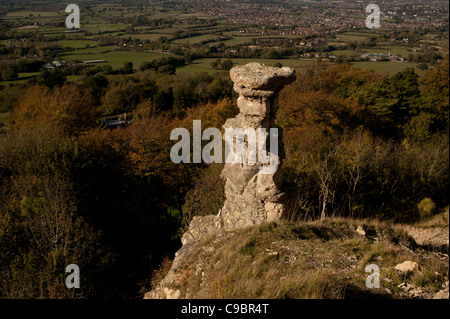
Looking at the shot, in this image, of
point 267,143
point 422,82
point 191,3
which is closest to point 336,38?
point 422,82

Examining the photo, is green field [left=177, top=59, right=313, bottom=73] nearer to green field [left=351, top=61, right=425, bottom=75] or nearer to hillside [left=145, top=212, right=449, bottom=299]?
green field [left=351, top=61, right=425, bottom=75]

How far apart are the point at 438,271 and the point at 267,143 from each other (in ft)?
15.3

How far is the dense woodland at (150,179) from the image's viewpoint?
11.7 meters

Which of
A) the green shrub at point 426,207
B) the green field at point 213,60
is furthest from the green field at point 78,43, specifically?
the green shrub at point 426,207

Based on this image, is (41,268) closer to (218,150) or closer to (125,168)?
(125,168)

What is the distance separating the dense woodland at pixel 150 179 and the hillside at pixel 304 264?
5.54 feet

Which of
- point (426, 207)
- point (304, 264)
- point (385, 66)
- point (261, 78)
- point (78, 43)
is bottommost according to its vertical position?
point (426, 207)

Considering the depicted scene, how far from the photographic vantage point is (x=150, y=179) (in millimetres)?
17156

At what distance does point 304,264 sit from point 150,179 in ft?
40.4

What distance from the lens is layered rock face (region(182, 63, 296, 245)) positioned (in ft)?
25.4

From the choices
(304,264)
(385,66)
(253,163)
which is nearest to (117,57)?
(385,66)

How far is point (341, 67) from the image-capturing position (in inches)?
1329

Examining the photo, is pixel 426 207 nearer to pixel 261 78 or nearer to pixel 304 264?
pixel 304 264

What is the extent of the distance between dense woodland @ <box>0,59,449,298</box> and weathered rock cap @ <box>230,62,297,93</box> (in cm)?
301
